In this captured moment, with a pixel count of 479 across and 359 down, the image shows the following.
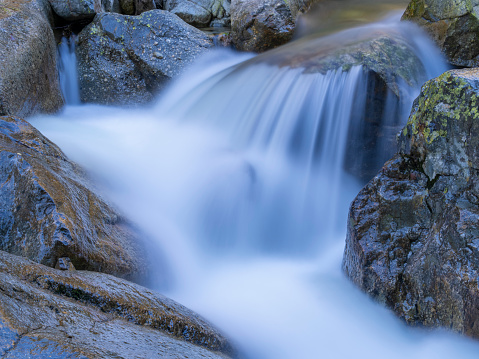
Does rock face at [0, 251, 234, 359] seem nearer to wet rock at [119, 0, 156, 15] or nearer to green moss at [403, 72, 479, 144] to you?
green moss at [403, 72, 479, 144]

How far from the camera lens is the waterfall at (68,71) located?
692 cm

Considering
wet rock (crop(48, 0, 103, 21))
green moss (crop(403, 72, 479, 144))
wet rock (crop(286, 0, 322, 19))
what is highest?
wet rock (crop(286, 0, 322, 19))

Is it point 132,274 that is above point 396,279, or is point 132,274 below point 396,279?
below

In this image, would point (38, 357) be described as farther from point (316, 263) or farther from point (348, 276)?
point (316, 263)

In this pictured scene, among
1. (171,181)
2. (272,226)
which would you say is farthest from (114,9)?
(272,226)

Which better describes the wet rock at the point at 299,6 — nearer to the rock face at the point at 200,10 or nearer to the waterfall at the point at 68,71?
the rock face at the point at 200,10

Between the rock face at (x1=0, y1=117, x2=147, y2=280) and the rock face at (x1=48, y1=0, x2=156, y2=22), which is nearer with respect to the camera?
the rock face at (x1=0, y1=117, x2=147, y2=280)

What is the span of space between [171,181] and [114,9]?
561cm

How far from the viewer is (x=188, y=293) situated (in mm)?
3295

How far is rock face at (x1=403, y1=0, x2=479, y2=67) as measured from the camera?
577 centimetres

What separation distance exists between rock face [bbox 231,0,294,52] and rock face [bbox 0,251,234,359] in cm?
579

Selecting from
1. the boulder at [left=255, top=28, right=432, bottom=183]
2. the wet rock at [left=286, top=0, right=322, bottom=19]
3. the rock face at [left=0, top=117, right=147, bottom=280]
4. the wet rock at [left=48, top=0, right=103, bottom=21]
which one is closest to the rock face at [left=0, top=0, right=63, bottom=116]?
the wet rock at [left=48, top=0, right=103, bottom=21]

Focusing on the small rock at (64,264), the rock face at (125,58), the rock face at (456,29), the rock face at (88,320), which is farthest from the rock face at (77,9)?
the rock face at (88,320)

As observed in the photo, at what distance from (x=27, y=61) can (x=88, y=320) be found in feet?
15.7
